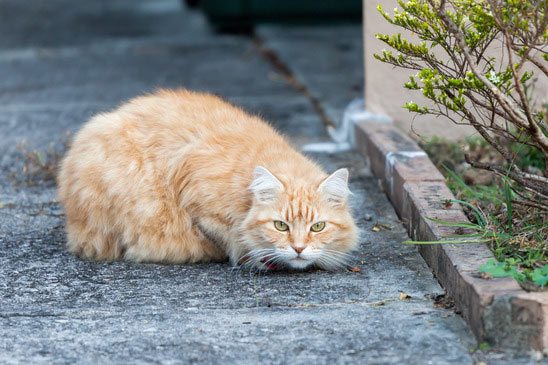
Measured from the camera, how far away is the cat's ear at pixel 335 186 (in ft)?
14.2

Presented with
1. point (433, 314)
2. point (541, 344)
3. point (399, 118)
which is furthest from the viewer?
point (399, 118)

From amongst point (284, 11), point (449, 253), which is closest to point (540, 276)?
point (449, 253)

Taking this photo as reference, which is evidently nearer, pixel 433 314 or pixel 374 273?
pixel 433 314

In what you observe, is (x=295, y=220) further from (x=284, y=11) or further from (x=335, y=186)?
(x=284, y=11)

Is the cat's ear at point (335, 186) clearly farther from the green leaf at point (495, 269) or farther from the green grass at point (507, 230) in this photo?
the green leaf at point (495, 269)

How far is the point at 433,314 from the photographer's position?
3889mm

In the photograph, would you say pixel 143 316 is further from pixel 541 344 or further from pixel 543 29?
pixel 543 29

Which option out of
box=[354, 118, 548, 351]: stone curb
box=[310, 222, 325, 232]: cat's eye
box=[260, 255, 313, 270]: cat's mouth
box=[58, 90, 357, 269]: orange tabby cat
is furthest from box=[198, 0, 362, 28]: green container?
box=[310, 222, 325, 232]: cat's eye

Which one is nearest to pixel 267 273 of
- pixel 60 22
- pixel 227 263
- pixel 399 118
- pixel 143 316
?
pixel 227 263

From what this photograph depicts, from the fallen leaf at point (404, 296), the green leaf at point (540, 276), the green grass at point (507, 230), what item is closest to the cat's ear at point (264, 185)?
the fallen leaf at point (404, 296)

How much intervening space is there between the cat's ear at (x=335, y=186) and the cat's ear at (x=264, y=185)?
8.6 inches

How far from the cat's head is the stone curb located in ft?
1.63

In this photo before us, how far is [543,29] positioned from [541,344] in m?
1.27

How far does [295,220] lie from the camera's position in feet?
13.9
